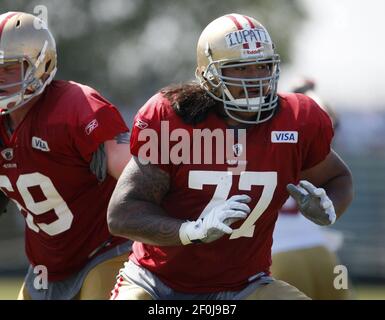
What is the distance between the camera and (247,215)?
4.04m

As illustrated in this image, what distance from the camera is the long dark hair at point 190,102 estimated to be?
405 centimetres

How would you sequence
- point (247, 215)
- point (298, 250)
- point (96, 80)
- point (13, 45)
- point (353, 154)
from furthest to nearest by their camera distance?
point (96, 80)
point (353, 154)
point (298, 250)
point (13, 45)
point (247, 215)

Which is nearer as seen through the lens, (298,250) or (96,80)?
(298,250)

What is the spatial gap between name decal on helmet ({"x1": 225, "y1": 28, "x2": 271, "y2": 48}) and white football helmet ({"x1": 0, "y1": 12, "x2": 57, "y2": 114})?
879 millimetres

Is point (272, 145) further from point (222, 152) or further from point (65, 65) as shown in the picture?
point (65, 65)

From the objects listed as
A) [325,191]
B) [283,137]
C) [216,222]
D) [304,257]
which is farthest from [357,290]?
[216,222]

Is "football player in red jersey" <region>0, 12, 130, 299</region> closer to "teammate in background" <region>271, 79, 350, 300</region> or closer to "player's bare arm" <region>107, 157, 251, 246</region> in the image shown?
"player's bare arm" <region>107, 157, 251, 246</region>

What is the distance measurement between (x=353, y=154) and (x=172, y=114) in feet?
28.8

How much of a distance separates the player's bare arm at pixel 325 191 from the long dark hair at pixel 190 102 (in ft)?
1.49

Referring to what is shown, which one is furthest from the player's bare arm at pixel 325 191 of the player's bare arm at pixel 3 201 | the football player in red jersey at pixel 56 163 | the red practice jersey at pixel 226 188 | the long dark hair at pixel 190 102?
the player's bare arm at pixel 3 201

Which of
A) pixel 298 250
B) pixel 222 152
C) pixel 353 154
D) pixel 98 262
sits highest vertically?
pixel 222 152

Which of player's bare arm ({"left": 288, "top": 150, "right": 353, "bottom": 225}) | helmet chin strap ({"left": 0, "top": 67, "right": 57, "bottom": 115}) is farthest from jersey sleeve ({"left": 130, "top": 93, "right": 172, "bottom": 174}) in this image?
helmet chin strap ({"left": 0, "top": 67, "right": 57, "bottom": 115})

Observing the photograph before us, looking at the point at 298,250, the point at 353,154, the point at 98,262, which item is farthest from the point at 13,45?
the point at 353,154

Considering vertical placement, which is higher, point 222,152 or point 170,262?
point 222,152
